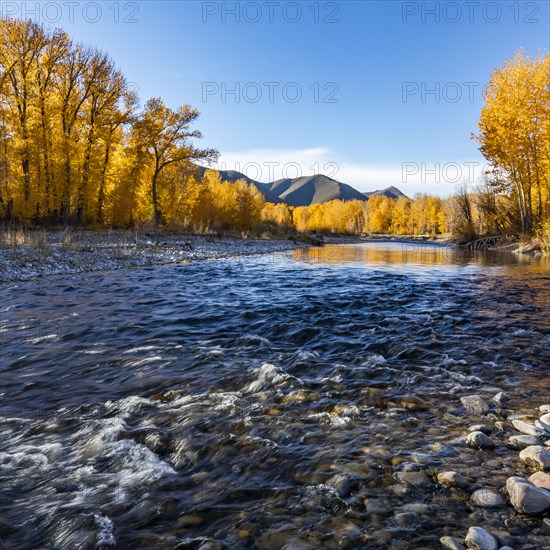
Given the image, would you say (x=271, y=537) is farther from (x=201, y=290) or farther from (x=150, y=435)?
(x=201, y=290)

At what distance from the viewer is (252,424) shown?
3527 mm

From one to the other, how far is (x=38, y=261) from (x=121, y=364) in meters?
11.4

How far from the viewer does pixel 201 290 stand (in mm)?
11492

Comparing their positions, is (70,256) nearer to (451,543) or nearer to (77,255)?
(77,255)

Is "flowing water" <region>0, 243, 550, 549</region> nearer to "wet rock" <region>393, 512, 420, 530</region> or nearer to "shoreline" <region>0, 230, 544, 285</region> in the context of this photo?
"wet rock" <region>393, 512, 420, 530</region>

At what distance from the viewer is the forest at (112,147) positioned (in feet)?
83.4

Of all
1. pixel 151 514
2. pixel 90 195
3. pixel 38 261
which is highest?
pixel 90 195

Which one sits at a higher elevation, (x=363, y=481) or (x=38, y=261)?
(x=38, y=261)

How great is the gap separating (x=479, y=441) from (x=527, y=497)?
0.78 meters

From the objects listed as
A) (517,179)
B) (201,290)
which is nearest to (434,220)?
(517,179)

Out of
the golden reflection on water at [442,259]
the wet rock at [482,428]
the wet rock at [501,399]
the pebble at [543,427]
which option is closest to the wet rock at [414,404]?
the wet rock at [482,428]

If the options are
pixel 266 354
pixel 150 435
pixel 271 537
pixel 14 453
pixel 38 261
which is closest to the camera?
pixel 271 537

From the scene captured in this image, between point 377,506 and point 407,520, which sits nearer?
point 407,520

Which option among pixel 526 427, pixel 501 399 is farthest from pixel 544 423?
pixel 501 399
